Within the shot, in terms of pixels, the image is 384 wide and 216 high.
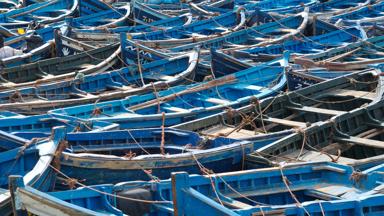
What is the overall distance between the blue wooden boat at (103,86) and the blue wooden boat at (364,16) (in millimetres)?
7341

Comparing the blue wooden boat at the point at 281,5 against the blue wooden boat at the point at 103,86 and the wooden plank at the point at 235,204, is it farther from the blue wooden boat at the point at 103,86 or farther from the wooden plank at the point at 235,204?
the wooden plank at the point at 235,204

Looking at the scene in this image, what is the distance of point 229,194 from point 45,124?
195 inches

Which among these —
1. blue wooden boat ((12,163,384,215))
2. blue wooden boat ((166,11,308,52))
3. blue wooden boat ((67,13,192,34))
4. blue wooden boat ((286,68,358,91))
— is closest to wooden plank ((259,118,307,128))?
blue wooden boat ((286,68,358,91))

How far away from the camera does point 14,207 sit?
11.7m

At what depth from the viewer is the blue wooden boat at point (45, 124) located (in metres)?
16.9

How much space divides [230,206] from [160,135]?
3220 millimetres

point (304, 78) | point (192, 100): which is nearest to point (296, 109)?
point (304, 78)

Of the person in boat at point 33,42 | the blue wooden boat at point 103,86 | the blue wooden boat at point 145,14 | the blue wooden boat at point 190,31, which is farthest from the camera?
the blue wooden boat at point 145,14

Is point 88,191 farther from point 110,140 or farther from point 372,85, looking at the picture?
point 372,85

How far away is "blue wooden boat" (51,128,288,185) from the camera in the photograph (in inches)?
566

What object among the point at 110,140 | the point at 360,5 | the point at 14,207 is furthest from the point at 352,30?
the point at 14,207

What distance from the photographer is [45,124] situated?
17.2m

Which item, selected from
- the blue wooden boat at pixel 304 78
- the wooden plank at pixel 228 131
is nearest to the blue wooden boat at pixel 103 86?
the blue wooden boat at pixel 304 78

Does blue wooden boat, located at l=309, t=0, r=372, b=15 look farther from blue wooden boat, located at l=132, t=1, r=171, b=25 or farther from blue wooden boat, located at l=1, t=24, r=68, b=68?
blue wooden boat, located at l=1, t=24, r=68, b=68
